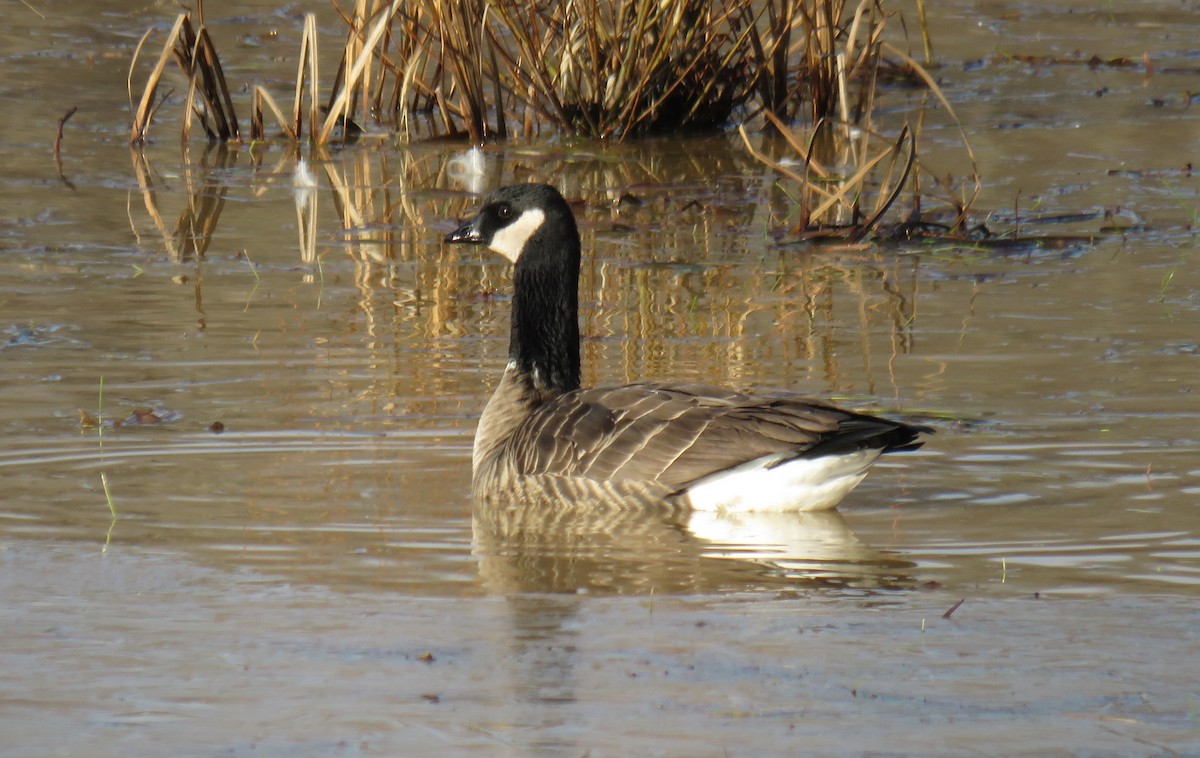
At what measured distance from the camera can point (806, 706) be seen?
13.6ft

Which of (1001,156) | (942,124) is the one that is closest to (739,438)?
(1001,156)

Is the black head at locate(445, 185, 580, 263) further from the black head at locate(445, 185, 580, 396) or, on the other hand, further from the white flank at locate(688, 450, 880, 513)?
the white flank at locate(688, 450, 880, 513)

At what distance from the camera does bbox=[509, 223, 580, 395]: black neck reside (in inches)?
281

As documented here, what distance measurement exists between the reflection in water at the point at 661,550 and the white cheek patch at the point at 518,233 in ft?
4.43

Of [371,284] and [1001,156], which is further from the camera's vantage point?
[1001,156]

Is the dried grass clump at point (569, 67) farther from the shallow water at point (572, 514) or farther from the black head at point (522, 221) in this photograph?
the black head at point (522, 221)

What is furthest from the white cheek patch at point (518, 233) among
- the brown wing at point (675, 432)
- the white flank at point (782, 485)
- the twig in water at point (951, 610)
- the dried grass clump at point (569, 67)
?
the dried grass clump at point (569, 67)

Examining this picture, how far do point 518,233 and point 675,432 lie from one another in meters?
1.50

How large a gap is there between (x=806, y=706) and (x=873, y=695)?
17 centimetres

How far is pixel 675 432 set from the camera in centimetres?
617

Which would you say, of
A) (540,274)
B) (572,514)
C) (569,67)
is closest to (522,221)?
(540,274)

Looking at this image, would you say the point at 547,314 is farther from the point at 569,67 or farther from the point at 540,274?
the point at 569,67

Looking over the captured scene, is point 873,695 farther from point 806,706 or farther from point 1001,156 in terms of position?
point 1001,156

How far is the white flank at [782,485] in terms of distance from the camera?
6.02 meters
